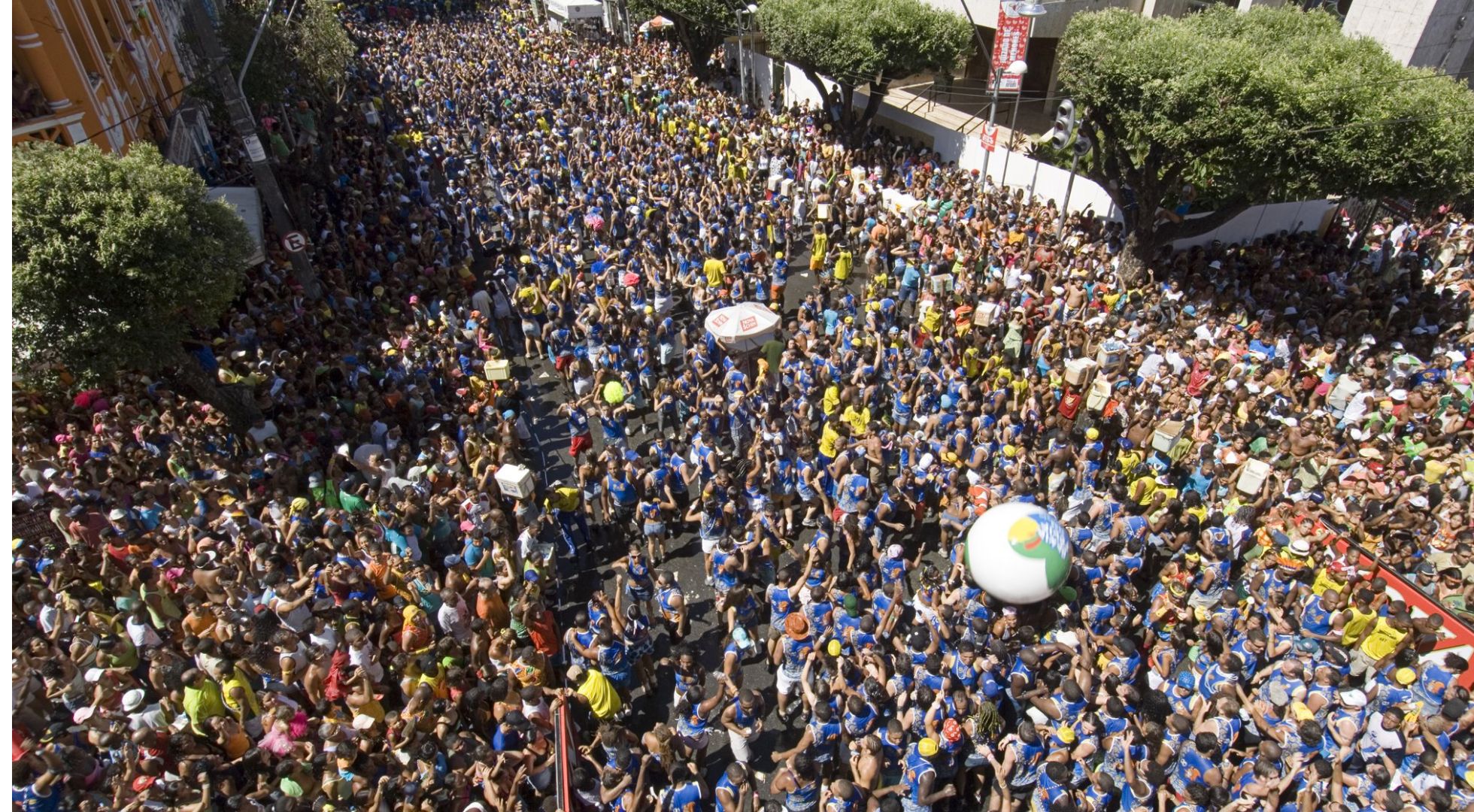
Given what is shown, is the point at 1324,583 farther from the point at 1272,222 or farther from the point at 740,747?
the point at 1272,222

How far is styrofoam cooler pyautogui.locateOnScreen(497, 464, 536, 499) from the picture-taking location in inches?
329

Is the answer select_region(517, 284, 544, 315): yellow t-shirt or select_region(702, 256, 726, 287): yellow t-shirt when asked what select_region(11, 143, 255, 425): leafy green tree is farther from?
select_region(702, 256, 726, 287): yellow t-shirt

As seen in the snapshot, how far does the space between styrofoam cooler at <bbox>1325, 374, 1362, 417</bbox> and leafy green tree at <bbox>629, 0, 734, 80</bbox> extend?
22.8 m

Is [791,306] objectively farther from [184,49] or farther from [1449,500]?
[184,49]

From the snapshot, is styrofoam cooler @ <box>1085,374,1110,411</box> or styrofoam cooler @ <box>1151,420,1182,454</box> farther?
styrofoam cooler @ <box>1085,374,1110,411</box>

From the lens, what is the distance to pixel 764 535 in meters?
7.87

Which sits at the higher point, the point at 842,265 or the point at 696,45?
the point at 696,45

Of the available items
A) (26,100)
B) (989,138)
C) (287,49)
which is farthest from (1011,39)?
(26,100)

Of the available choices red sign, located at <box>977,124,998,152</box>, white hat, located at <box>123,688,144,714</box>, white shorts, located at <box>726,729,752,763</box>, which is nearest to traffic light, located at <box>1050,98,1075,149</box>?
red sign, located at <box>977,124,998,152</box>

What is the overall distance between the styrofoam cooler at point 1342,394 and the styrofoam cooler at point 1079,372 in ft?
10.7

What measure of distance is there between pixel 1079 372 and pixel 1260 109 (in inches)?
217

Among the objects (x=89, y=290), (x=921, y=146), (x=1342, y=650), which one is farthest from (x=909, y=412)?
(x=921, y=146)

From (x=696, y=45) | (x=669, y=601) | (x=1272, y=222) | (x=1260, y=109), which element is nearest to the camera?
(x=669, y=601)

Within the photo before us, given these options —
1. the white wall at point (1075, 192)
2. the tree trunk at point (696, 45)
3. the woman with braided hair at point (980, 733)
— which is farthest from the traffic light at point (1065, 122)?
the tree trunk at point (696, 45)
